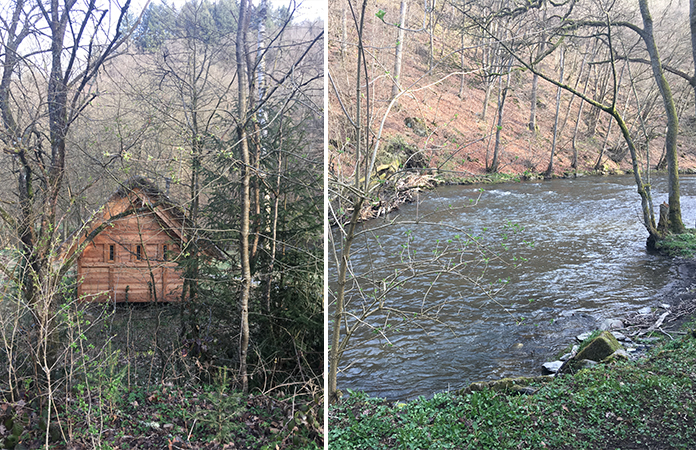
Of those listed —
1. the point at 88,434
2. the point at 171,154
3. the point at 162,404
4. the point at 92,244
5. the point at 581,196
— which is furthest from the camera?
the point at 581,196

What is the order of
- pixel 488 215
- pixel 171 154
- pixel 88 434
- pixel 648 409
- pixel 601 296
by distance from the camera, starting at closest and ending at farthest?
pixel 648 409 < pixel 88 434 < pixel 171 154 < pixel 601 296 < pixel 488 215

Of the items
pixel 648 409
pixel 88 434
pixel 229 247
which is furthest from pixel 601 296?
pixel 88 434

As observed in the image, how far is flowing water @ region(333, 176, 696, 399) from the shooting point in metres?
3.66

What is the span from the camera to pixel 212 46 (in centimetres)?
374

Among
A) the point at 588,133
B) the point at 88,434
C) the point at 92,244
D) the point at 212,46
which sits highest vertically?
the point at 588,133

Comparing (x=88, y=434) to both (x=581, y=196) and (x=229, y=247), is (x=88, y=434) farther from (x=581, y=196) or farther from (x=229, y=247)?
(x=581, y=196)

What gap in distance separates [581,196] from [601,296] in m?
7.03

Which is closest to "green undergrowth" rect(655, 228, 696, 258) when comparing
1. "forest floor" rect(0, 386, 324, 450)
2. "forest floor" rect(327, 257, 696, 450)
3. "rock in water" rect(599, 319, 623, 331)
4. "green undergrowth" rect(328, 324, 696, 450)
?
"rock in water" rect(599, 319, 623, 331)

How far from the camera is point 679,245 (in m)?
6.73

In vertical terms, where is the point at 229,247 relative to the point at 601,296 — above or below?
above

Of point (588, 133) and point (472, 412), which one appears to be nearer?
point (472, 412)

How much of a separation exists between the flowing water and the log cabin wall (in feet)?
5.99

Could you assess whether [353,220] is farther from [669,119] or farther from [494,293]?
[669,119]

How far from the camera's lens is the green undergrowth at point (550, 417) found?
2479 mm
